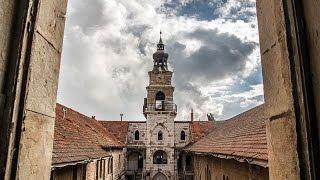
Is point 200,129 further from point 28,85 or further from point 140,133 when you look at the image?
point 28,85

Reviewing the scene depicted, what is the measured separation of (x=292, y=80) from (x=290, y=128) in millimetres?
Result: 378

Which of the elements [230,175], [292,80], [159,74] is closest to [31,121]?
[292,80]

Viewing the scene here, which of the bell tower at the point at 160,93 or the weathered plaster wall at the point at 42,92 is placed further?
the bell tower at the point at 160,93

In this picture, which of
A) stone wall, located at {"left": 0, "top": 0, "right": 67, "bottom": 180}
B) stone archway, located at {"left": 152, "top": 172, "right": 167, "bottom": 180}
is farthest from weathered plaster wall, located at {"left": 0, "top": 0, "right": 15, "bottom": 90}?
stone archway, located at {"left": 152, "top": 172, "right": 167, "bottom": 180}

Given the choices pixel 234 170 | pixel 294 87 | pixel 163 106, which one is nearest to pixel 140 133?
pixel 163 106

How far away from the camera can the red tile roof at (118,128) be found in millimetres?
34594

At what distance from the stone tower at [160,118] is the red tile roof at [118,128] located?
2.83 metres

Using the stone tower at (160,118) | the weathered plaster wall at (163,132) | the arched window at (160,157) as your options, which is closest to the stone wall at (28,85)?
the stone tower at (160,118)

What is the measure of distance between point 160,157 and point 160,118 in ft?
14.9

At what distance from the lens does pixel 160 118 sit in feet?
111

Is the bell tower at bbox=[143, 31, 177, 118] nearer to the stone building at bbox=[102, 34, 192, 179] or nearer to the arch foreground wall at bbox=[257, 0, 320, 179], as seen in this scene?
the stone building at bbox=[102, 34, 192, 179]

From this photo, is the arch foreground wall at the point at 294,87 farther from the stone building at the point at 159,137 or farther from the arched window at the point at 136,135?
the arched window at the point at 136,135

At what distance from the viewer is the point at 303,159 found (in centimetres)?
204

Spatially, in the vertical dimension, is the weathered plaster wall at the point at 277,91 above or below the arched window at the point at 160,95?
below
